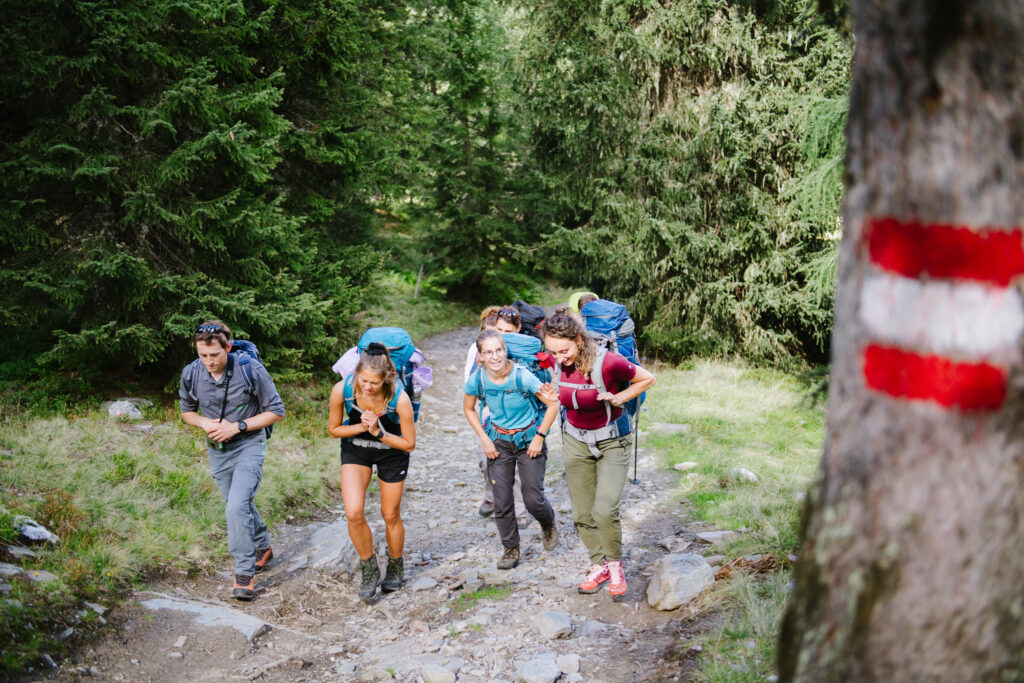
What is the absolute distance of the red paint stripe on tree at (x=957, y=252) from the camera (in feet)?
4.93

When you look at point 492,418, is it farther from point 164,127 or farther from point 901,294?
point 164,127

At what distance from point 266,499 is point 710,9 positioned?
13474mm

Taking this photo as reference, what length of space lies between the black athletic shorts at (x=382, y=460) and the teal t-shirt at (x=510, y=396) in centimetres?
Answer: 82

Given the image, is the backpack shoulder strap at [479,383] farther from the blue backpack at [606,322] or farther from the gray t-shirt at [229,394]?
the gray t-shirt at [229,394]

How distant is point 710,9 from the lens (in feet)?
47.2

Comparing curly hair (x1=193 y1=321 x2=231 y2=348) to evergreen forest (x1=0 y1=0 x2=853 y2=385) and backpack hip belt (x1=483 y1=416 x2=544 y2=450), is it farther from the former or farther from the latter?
evergreen forest (x1=0 y1=0 x2=853 y2=385)

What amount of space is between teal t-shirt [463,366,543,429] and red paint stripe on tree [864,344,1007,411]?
408 centimetres

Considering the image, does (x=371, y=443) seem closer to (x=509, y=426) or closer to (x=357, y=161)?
(x=509, y=426)

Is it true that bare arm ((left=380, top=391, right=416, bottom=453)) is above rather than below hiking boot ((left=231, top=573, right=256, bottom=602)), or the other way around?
above

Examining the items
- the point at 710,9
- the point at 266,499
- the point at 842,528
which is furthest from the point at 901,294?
the point at 710,9

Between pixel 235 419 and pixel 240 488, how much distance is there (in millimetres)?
582

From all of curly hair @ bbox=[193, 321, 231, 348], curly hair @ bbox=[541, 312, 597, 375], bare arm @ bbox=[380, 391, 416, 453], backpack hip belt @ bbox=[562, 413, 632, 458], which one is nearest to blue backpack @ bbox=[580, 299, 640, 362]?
curly hair @ bbox=[541, 312, 597, 375]

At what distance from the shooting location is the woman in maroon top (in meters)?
5.03

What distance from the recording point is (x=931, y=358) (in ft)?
5.11
